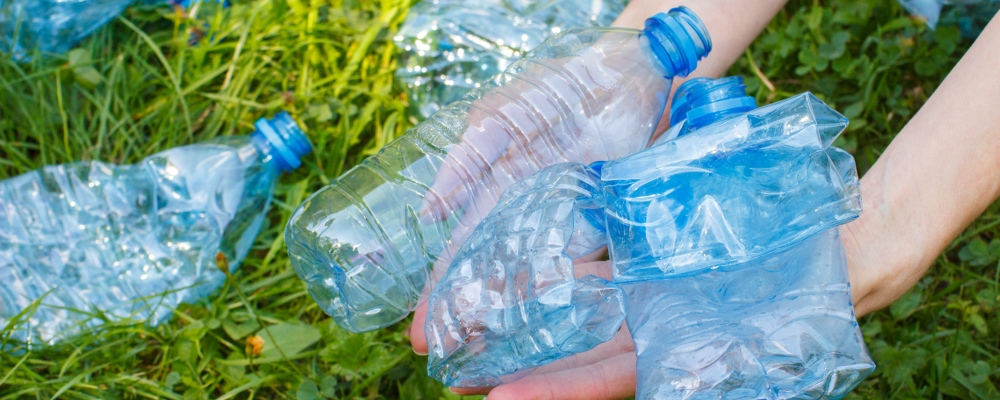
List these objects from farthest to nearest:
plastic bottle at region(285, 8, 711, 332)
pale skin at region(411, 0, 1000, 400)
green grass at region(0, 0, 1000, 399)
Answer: green grass at region(0, 0, 1000, 399), plastic bottle at region(285, 8, 711, 332), pale skin at region(411, 0, 1000, 400)

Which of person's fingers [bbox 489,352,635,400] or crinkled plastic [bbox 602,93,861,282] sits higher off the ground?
crinkled plastic [bbox 602,93,861,282]

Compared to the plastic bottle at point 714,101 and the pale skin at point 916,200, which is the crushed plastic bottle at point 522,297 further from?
the plastic bottle at point 714,101

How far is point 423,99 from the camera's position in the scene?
A: 7.13 ft

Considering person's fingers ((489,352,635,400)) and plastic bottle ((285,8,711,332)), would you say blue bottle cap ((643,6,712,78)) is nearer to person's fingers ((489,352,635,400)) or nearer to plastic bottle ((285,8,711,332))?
plastic bottle ((285,8,711,332))

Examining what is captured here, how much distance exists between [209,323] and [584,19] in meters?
1.69

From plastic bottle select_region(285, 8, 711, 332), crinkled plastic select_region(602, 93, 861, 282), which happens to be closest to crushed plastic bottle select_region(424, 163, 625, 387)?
crinkled plastic select_region(602, 93, 861, 282)

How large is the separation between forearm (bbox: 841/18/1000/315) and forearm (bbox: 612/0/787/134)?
562mm

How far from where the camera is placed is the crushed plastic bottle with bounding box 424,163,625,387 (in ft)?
4.20

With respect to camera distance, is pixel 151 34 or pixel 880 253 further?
pixel 151 34

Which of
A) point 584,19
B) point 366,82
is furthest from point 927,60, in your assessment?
point 366,82

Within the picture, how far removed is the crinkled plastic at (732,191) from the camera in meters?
1.28

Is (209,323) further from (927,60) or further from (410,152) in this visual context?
(927,60)

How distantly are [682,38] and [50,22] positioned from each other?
2.37 meters

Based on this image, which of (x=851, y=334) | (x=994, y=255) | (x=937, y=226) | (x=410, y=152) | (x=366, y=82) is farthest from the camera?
(x=366, y=82)
